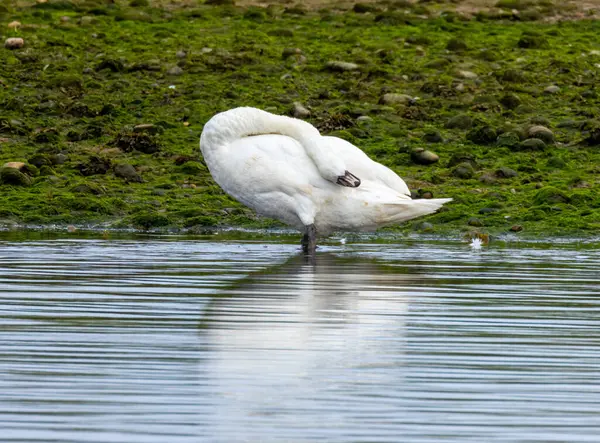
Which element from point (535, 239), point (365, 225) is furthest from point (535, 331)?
point (535, 239)

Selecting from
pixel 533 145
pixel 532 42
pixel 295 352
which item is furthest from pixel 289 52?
pixel 295 352

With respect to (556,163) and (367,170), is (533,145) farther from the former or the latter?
(367,170)

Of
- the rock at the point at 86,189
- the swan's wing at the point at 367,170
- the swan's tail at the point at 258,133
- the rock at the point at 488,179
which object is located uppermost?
the swan's tail at the point at 258,133

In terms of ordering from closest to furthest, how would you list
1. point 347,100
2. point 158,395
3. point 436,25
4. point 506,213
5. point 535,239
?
point 158,395
point 535,239
point 506,213
point 347,100
point 436,25

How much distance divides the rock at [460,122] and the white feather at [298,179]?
644cm

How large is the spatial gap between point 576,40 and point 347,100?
19.6 feet

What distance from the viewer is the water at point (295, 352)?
5.65 metres

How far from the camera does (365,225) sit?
13.5 m

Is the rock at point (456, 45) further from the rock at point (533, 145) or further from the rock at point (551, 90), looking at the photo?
the rock at point (533, 145)

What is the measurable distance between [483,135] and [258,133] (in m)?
6.13

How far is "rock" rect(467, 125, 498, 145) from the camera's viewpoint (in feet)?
63.2

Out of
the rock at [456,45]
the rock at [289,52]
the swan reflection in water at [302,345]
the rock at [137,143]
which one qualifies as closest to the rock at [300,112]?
the rock at [137,143]

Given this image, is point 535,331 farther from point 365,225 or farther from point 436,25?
point 436,25

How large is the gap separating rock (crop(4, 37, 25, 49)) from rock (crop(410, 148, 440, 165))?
28.0 feet
